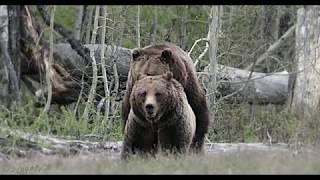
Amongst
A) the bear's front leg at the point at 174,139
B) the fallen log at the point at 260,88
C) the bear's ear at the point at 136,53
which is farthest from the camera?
the fallen log at the point at 260,88

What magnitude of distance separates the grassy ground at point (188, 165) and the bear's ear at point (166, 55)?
196 centimetres

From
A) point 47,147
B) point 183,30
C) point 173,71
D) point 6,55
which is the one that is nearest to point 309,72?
point 183,30

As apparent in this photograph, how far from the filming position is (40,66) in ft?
51.2

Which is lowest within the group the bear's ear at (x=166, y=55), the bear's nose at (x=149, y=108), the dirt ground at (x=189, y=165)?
the dirt ground at (x=189, y=165)

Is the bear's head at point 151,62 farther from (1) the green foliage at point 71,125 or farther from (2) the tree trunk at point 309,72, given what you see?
(2) the tree trunk at point 309,72

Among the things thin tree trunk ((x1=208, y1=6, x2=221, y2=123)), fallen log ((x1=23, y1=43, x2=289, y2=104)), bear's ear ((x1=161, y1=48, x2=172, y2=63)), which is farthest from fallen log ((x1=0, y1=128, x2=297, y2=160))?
fallen log ((x1=23, y1=43, x2=289, y2=104))

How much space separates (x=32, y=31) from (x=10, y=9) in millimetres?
609

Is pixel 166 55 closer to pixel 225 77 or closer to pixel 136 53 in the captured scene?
pixel 136 53

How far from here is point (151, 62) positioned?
32.6 ft

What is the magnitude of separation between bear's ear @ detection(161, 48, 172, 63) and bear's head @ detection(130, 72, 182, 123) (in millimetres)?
531

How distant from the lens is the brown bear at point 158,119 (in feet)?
30.1

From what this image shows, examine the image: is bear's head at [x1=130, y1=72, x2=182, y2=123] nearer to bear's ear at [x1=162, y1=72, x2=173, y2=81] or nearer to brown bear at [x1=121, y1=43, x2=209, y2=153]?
bear's ear at [x1=162, y1=72, x2=173, y2=81]

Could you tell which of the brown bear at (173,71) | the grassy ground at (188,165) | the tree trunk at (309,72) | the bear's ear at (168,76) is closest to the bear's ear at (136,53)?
the brown bear at (173,71)

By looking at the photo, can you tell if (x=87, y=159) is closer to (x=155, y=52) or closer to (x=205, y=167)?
(x=205, y=167)
